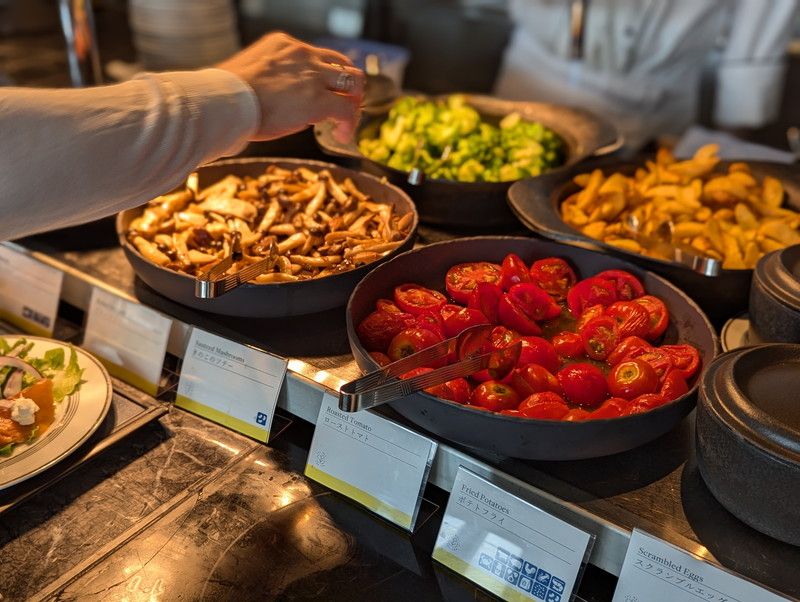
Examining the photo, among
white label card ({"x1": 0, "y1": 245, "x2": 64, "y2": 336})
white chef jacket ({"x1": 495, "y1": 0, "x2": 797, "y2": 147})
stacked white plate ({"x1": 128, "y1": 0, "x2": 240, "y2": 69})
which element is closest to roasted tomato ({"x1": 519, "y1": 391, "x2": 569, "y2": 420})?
white label card ({"x1": 0, "y1": 245, "x2": 64, "y2": 336})

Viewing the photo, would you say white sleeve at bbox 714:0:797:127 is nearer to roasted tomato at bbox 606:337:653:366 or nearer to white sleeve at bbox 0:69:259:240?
roasted tomato at bbox 606:337:653:366

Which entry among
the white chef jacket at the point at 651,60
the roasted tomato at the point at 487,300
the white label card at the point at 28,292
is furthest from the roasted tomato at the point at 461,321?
the white chef jacket at the point at 651,60

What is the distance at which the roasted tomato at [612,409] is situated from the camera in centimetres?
118

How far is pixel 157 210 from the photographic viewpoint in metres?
1.77

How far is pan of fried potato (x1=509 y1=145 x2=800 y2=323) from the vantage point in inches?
61.6

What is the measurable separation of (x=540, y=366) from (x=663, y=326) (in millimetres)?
289

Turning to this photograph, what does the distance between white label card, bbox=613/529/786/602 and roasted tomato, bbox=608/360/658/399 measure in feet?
0.81

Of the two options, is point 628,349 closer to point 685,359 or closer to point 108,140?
point 685,359

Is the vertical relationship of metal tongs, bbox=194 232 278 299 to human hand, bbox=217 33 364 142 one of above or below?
below

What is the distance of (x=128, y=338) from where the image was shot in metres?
1.60

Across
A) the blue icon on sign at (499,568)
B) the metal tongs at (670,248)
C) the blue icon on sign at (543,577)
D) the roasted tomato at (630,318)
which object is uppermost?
the metal tongs at (670,248)

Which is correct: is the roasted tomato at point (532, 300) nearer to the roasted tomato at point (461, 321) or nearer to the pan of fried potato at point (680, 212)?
the roasted tomato at point (461, 321)

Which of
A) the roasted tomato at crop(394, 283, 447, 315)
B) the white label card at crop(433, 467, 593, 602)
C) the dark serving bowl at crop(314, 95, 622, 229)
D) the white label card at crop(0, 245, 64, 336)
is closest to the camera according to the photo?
the white label card at crop(433, 467, 593, 602)

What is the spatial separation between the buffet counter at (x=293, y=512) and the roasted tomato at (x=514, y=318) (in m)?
0.28
